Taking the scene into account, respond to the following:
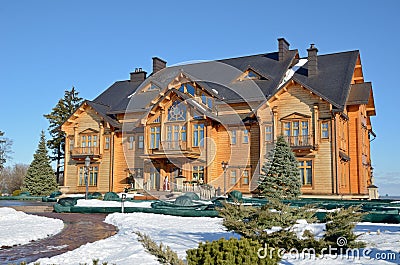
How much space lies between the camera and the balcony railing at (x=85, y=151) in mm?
35219

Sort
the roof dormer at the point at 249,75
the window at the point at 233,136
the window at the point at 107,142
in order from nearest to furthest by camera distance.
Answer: the window at the point at 233,136 < the roof dormer at the point at 249,75 < the window at the point at 107,142

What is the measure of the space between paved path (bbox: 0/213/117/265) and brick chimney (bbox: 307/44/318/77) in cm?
1963

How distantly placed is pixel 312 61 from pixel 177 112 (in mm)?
9935

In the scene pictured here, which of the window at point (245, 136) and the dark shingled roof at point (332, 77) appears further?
the window at point (245, 136)

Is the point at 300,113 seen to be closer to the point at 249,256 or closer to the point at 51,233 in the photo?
the point at 51,233

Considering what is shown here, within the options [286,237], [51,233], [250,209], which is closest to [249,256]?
[286,237]

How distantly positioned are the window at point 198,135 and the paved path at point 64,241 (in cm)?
1505

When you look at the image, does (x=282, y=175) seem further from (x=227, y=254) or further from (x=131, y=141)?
(x=227, y=254)

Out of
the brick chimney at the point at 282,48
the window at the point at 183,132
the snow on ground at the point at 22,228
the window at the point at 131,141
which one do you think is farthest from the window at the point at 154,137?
the snow on ground at the point at 22,228

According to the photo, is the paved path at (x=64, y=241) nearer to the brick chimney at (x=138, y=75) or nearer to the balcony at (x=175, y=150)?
the balcony at (x=175, y=150)

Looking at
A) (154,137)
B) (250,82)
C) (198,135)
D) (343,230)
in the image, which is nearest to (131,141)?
(154,137)

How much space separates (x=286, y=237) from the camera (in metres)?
8.18

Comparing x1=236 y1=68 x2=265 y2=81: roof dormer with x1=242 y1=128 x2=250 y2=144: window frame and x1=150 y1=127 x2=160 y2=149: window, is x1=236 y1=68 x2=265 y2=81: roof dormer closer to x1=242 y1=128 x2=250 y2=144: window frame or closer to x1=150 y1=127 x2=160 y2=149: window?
x1=242 y1=128 x2=250 y2=144: window frame

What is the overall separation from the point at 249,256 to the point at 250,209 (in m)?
3.98
